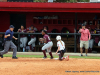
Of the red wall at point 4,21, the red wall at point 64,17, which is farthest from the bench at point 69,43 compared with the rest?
the red wall at point 4,21

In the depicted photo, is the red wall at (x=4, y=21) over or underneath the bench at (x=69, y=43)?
over

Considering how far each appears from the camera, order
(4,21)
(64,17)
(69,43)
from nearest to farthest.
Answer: (69,43), (64,17), (4,21)

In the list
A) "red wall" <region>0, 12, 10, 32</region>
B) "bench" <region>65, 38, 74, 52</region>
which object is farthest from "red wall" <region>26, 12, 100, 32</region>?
"bench" <region>65, 38, 74, 52</region>

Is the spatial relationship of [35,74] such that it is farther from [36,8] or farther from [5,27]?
[5,27]

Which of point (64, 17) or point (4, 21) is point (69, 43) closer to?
point (64, 17)

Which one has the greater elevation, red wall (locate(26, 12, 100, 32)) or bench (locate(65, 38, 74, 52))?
red wall (locate(26, 12, 100, 32))

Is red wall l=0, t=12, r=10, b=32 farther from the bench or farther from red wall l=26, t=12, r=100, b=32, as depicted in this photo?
the bench

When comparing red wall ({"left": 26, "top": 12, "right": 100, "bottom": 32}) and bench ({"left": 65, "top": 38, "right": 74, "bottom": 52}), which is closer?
bench ({"left": 65, "top": 38, "right": 74, "bottom": 52})

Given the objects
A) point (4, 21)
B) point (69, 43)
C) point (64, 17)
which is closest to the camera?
point (69, 43)

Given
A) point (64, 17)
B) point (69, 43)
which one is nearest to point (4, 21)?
point (64, 17)

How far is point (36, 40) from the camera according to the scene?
1398 centimetres

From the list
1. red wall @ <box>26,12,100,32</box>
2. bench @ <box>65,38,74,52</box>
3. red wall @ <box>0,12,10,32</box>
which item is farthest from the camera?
red wall @ <box>0,12,10,32</box>

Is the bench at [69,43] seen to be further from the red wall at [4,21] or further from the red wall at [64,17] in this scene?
the red wall at [4,21]

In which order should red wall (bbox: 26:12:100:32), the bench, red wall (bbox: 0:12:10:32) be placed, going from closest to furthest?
the bench
red wall (bbox: 26:12:100:32)
red wall (bbox: 0:12:10:32)
